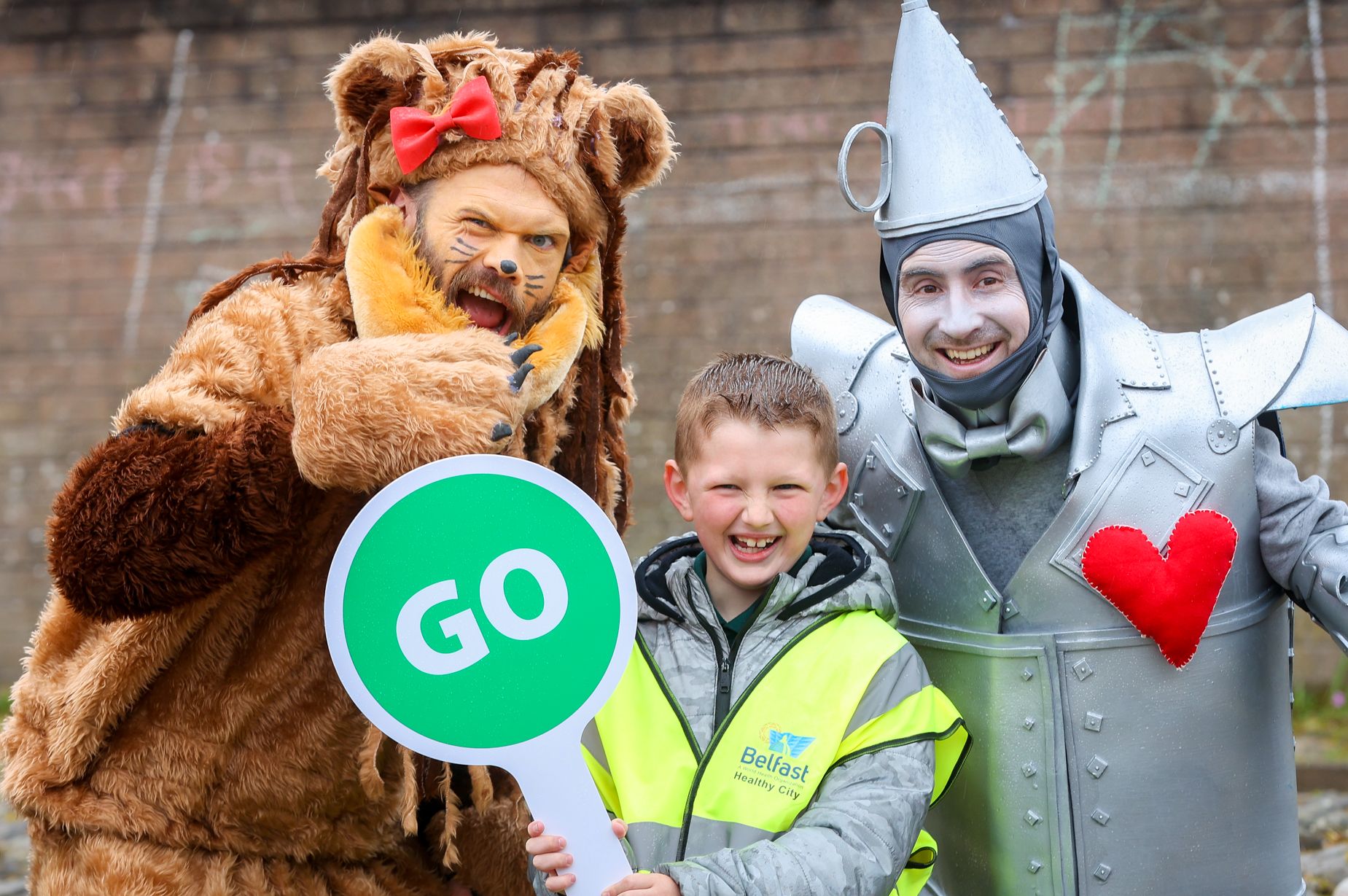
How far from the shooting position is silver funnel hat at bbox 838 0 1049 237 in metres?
2.14

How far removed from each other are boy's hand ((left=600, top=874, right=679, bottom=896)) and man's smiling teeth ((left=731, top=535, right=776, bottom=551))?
52 cm

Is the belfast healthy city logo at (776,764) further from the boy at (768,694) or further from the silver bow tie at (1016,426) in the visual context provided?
the silver bow tie at (1016,426)

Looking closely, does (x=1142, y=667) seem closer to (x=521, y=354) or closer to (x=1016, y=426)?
(x=1016, y=426)

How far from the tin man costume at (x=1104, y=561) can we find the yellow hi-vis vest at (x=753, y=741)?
300mm

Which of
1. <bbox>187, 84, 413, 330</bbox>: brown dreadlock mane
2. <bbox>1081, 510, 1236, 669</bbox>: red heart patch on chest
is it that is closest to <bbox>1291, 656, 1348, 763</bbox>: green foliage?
<bbox>1081, 510, 1236, 669</bbox>: red heart patch on chest

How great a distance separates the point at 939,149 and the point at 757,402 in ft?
1.98

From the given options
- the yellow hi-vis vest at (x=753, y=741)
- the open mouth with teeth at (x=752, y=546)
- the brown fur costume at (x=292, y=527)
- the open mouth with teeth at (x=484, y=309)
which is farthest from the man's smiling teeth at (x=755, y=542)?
the open mouth with teeth at (x=484, y=309)

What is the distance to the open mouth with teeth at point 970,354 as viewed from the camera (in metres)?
2.12

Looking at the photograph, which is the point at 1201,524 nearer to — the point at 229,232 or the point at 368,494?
the point at 368,494

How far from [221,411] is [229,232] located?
4033 millimetres

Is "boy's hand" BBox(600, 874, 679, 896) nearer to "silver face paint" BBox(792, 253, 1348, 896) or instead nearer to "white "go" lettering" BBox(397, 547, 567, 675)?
"white "go" lettering" BBox(397, 547, 567, 675)

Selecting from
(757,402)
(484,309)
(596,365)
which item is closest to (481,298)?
(484,309)

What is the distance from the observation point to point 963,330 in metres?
2.08

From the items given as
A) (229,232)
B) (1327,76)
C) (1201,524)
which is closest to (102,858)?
(1201,524)
